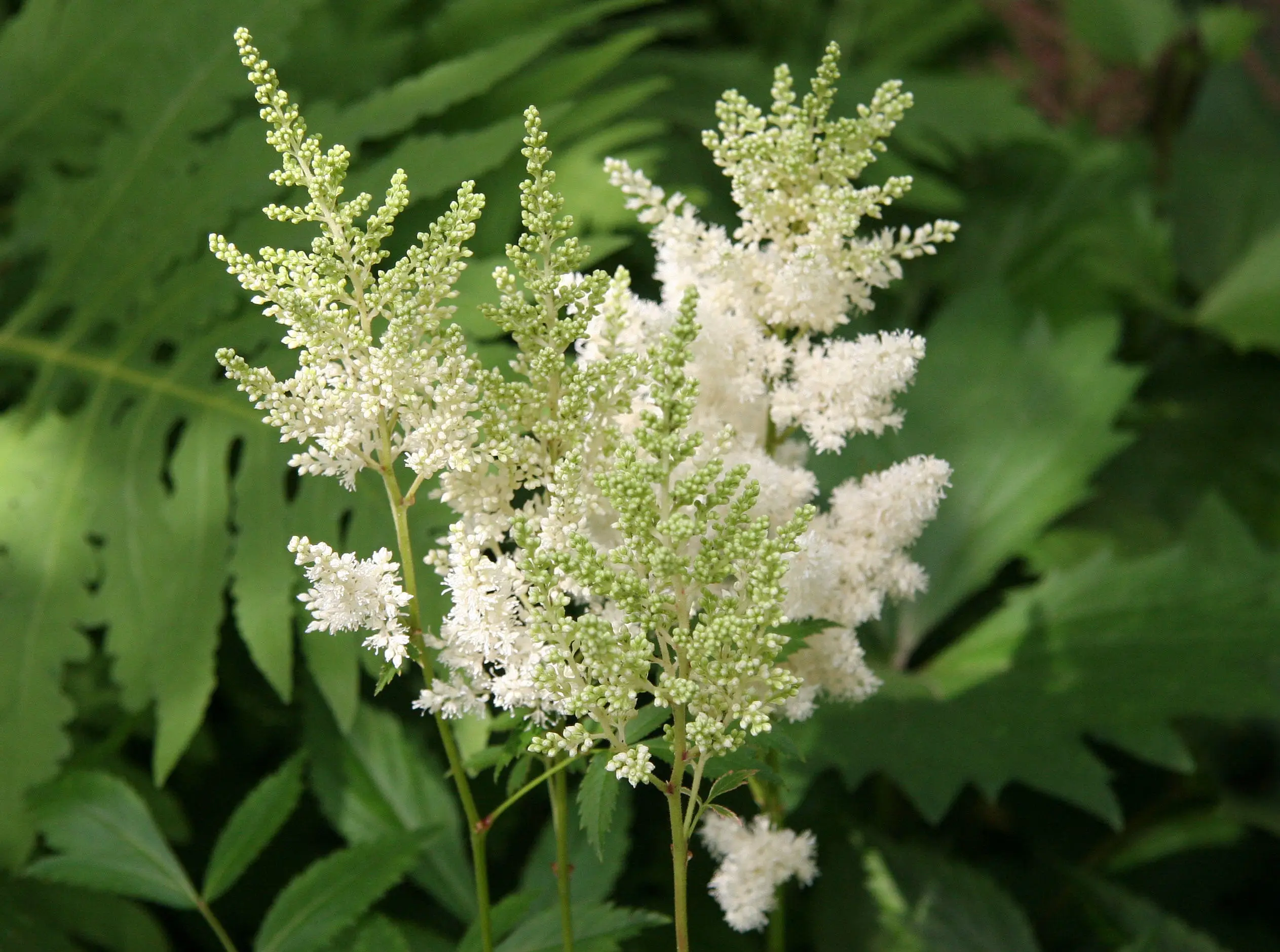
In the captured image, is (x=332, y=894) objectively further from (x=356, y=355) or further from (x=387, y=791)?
(x=356, y=355)

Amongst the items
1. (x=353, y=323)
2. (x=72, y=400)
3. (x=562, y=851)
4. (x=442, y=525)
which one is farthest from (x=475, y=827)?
(x=72, y=400)

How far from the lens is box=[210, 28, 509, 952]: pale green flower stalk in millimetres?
660

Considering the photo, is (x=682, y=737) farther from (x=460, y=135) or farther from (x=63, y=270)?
(x=63, y=270)

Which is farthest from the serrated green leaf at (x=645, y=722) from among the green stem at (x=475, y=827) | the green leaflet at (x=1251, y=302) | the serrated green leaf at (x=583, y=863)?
the green leaflet at (x=1251, y=302)

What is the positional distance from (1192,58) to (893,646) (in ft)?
5.41

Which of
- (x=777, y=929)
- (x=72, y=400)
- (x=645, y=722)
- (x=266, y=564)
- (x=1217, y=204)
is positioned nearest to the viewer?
(x=645, y=722)

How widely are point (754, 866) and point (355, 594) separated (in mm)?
349

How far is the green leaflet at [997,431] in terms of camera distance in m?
1.61

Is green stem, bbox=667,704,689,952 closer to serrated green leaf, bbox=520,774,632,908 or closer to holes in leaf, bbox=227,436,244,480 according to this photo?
serrated green leaf, bbox=520,774,632,908

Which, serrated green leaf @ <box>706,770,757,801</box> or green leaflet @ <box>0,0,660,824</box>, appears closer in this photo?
serrated green leaf @ <box>706,770,757,801</box>

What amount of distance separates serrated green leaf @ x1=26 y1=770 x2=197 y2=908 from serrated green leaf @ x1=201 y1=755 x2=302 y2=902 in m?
0.03

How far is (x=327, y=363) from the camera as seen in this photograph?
0.68 m

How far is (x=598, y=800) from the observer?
697 mm

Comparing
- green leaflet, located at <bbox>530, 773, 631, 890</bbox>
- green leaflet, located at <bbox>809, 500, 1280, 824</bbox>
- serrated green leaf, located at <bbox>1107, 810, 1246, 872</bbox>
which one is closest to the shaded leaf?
green leaflet, located at <bbox>530, 773, 631, 890</bbox>
